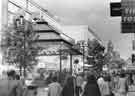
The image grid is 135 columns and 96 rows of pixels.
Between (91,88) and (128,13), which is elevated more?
(128,13)

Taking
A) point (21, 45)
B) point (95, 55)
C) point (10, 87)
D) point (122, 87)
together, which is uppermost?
point (21, 45)

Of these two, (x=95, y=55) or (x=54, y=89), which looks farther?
(x=95, y=55)

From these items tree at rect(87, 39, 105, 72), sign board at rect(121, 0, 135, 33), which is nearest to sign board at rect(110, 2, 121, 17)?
sign board at rect(121, 0, 135, 33)

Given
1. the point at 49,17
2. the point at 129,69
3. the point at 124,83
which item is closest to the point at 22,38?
the point at 124,83

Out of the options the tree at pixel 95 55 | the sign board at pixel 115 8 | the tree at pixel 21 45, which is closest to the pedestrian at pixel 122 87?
the sign board at pixel 115 8

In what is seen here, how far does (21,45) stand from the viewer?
125 ft

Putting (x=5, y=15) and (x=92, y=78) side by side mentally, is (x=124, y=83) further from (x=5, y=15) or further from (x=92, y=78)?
(x=5, y=15)

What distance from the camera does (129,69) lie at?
246 feet

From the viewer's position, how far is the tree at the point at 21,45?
37531 mm

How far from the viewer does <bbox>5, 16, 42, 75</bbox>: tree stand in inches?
1478

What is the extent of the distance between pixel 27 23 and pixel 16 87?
31404 mm

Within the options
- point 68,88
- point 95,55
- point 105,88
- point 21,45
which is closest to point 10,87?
point 68,88

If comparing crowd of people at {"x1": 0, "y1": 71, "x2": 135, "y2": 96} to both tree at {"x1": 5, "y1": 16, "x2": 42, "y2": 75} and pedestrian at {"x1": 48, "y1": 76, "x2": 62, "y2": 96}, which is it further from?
tree at {"x1": 5, "y1": 16, "x2": 42, "y2": 75}

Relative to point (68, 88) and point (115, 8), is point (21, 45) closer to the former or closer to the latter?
point (115, 8)
